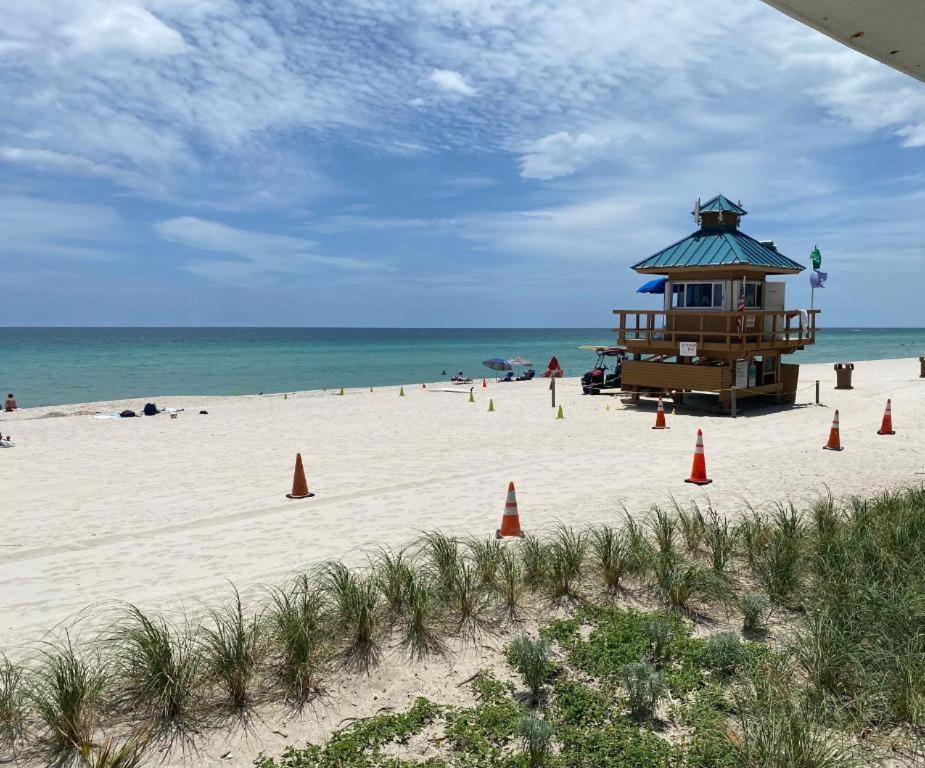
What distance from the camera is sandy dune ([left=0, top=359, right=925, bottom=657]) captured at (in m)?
6.92

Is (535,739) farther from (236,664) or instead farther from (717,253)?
(717,253)

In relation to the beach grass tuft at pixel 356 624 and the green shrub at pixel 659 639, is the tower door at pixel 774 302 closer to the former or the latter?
the green shrub at pixel 659 639

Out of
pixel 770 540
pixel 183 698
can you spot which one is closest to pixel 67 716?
pixel 183 698

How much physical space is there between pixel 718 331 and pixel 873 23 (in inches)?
620

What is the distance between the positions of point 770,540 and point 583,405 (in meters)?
15.8

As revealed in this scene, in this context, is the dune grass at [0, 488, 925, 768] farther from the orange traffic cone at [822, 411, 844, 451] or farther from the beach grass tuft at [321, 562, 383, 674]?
the orange traffic cone at [822, 411, 844, 451]

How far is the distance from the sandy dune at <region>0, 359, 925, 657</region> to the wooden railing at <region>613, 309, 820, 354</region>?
221 cm

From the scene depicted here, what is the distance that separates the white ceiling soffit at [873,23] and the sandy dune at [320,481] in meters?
5.61

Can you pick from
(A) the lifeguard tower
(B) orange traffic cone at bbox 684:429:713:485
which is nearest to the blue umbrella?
(A) the lifeguard tower

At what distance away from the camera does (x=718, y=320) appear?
20.2 meters

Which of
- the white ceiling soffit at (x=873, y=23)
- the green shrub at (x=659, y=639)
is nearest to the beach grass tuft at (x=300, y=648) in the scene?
the green shrub at (x=659, y=639)

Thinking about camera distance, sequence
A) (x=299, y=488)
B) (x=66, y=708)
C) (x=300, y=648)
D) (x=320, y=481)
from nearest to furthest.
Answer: (x=66, y=708) < (x=300, y=648) < (x=299, y=488) < (x=320, y=481)

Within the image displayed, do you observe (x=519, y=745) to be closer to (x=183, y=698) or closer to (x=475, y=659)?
(x=475, y=659)

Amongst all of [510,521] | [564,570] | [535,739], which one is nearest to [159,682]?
[535,739]
